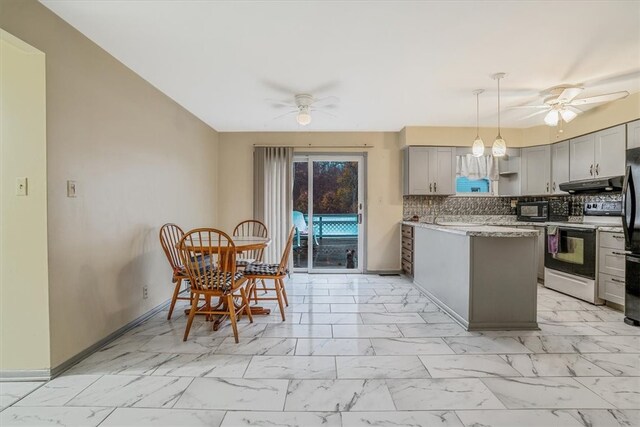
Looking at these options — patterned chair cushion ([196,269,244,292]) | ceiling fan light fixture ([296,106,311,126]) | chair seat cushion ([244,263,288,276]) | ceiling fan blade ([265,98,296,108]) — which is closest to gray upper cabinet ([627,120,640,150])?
ceiling fan light fixture ([296,106,311,126])

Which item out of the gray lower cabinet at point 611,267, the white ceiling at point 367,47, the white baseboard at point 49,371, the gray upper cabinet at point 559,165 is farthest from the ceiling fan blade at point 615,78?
the white baseboard at point 49,371

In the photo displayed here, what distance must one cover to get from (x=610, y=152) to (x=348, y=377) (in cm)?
412

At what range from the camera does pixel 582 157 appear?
12.9ft

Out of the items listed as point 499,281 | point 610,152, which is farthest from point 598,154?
point 499,281

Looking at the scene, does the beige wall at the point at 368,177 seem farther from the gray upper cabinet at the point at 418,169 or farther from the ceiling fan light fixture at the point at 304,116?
the ceiling fan light fixture at the point at 304,116

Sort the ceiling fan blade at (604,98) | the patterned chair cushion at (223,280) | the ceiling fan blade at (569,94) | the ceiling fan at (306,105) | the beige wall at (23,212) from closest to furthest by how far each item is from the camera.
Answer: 1. the beige wall at (23,212)
2. the patterned chair cushion at (223,280)
3. the ceiling fan blade at (604,98)
4. the ceiling fan blade at (569,94)
5. the ceiling fan at (306,105)

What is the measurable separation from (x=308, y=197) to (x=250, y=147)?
1297 mm

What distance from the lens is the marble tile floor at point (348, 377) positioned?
63.4 inches

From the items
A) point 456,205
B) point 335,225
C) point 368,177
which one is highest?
point 368,177

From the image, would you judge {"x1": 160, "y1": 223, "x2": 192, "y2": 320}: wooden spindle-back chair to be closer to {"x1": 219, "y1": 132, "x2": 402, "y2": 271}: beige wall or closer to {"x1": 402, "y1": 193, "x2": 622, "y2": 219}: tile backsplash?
{"x1": 219, "y1": 132, "x2": 402, "y2": 271}: beige wall

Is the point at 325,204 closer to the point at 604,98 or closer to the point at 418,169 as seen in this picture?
the point at 418,169

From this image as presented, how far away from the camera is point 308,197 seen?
5.06m

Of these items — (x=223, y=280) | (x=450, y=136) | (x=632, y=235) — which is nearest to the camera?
(x=223, y=280)

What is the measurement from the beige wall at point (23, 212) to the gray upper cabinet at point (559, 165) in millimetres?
5751
